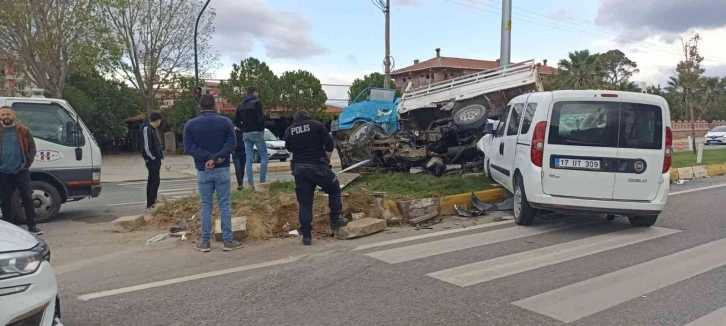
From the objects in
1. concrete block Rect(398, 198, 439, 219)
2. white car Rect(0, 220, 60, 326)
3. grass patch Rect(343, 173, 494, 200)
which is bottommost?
concrete block Rect(398, 198, 439, 219)

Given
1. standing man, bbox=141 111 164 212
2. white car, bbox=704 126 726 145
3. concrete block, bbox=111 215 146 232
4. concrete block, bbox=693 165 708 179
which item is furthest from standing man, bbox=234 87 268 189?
white car, bbox=704 126 726 145

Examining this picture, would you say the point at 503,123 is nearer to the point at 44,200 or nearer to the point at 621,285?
the point at 621,285

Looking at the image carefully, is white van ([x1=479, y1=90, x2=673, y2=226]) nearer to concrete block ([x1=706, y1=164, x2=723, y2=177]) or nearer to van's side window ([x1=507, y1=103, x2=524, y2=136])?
van's side window ([x1=507, y1=103, x2=524, y2=136])

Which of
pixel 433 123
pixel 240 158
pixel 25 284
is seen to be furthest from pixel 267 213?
pixel 433 123

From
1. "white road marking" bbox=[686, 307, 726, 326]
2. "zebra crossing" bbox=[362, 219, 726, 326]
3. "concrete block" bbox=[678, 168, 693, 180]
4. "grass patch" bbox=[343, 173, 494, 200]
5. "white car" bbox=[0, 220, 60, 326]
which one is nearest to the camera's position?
"white car" bbox=[0, 220, 60, 326]

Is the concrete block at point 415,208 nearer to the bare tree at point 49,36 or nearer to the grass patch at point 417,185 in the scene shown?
the grass patch at point 417,185

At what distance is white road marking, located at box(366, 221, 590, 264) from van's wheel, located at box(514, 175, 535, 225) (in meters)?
0.12

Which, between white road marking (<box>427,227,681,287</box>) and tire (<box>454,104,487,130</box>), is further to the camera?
tire (<box>454,104,487,130</box>)

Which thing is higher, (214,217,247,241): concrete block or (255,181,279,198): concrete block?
(255,181,279,198): concrete block

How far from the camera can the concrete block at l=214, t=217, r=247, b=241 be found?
6.73 m

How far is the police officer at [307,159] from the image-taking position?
670cm

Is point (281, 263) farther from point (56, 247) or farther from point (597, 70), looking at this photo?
point (597, 70)

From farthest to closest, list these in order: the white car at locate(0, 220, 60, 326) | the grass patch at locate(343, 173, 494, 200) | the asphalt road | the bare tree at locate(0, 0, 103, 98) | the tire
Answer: the bare tree at locate(0, 0, 103, 98) → the tire → the grass patch at locate(343, 173, 494, 200) → the asphalt road → the white car at locate(0, 220, 60, 326)

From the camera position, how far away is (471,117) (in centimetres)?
1093
